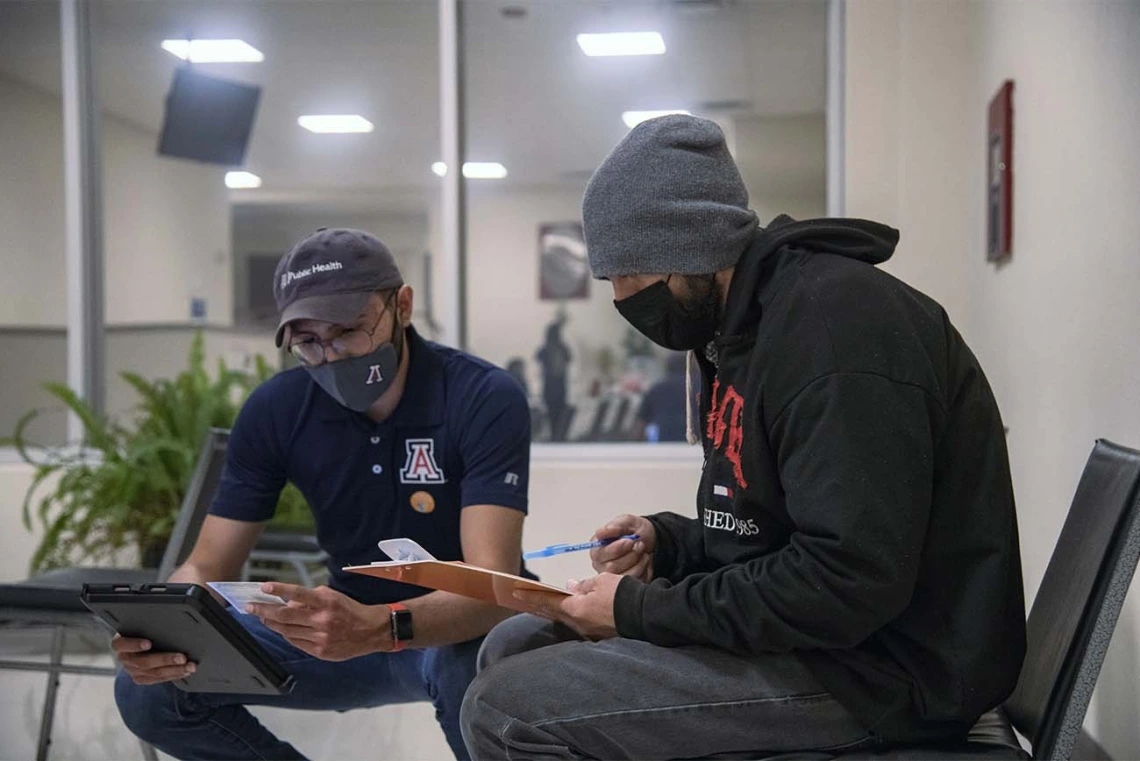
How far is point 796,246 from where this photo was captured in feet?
4.58

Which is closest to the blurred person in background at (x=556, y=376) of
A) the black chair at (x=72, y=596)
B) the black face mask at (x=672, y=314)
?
the black chair at (x=72, y=596)

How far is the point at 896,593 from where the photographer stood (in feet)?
4.02

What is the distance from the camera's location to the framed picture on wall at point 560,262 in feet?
14.9

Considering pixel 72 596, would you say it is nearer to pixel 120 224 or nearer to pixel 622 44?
pixel 120 224

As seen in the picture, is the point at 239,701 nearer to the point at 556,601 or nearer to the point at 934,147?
the point at 556,601

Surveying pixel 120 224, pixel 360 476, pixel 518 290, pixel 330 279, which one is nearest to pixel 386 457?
pixel 360 476

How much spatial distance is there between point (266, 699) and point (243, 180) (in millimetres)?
3177

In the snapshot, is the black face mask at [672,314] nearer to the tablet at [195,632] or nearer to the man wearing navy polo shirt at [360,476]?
the man wearing navy polo shirt at [360,476]

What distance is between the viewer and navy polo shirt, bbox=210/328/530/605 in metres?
2.03

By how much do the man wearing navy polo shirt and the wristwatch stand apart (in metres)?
0.07

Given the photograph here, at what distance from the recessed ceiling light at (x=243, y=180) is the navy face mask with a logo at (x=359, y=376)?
9.52ft

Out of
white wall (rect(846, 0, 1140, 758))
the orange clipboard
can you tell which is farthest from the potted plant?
the orange clipboard

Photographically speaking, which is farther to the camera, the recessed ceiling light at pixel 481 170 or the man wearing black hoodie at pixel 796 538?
the recessed ceiling light at pixel 481 170

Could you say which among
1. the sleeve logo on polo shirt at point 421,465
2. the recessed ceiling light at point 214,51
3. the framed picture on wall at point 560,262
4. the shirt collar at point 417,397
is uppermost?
the recessed ceiling light at point 214,51
